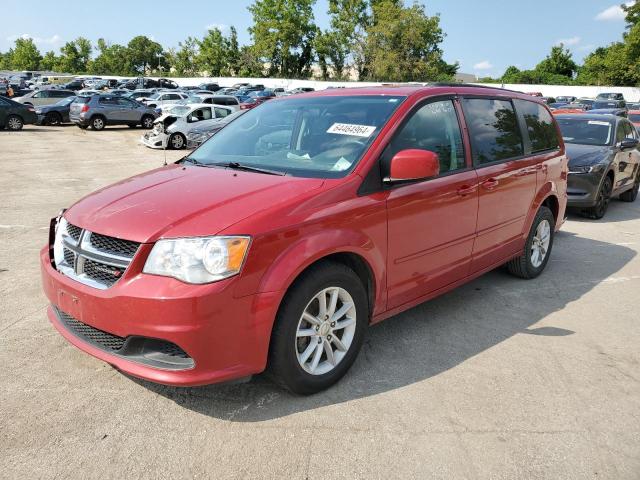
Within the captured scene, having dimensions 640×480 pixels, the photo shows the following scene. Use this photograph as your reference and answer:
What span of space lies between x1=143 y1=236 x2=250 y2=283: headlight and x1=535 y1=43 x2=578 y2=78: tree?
88427 mm

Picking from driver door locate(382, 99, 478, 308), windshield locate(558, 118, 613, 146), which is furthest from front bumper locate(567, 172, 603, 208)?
driver door locate(382, 99, 478, 308)

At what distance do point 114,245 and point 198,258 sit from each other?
0.52 metres

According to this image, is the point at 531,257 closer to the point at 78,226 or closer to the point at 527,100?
the point at 527,100

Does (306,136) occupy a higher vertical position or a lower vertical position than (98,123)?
higher

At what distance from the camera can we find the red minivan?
2.73 metres

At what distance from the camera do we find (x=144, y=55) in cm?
10869

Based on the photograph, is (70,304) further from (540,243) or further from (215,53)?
(215,53)

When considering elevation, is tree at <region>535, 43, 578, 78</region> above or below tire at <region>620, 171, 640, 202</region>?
above

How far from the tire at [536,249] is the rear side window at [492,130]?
83cm

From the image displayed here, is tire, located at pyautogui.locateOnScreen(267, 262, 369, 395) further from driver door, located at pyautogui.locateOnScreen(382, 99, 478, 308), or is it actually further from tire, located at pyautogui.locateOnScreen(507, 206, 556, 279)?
tire, located at pyautogui.locateOnScreen(507, 206, 556, 279)

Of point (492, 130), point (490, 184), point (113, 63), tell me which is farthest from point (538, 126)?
point (113, 63)

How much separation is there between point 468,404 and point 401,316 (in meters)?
1.37

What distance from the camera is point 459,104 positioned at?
4.25 m

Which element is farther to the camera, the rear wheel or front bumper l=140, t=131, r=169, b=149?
the rear wheel
